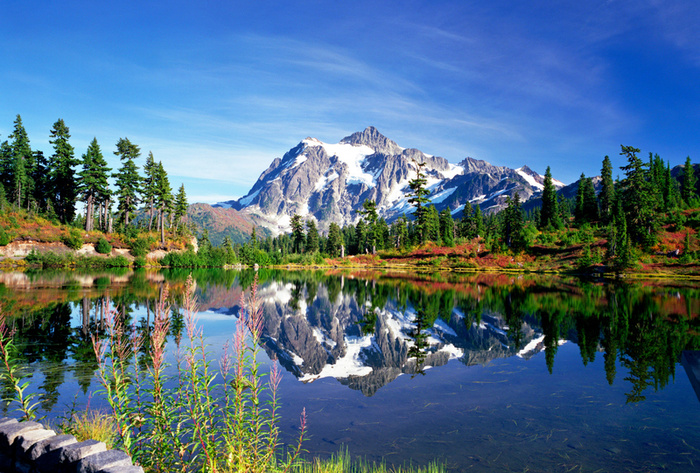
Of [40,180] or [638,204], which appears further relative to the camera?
[40,180]

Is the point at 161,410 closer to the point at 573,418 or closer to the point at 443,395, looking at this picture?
the point at 443,395

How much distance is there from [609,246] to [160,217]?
→ 283 ft

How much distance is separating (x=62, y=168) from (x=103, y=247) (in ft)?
61.6

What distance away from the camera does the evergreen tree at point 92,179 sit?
245 ft

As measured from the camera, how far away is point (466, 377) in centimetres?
1262

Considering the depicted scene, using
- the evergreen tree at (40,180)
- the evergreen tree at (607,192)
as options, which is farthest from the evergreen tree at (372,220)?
the evergreen tree at (40,180)

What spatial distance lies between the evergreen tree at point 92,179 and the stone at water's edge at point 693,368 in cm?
8672

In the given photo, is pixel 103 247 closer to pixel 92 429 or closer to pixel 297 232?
pixel 297 232

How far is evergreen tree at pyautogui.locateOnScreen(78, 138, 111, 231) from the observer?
74.7 meters

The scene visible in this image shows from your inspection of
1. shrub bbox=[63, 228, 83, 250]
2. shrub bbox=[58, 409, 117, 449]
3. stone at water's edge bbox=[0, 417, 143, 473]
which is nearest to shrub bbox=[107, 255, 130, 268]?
shrub bbox=[63, 228, 83, 250]

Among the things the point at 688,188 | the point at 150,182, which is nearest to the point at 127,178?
the point at 150,182

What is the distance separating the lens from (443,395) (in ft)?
35.7

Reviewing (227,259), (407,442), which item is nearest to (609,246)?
(407,442)

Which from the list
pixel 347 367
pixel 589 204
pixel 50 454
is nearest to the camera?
pixel 50 454
